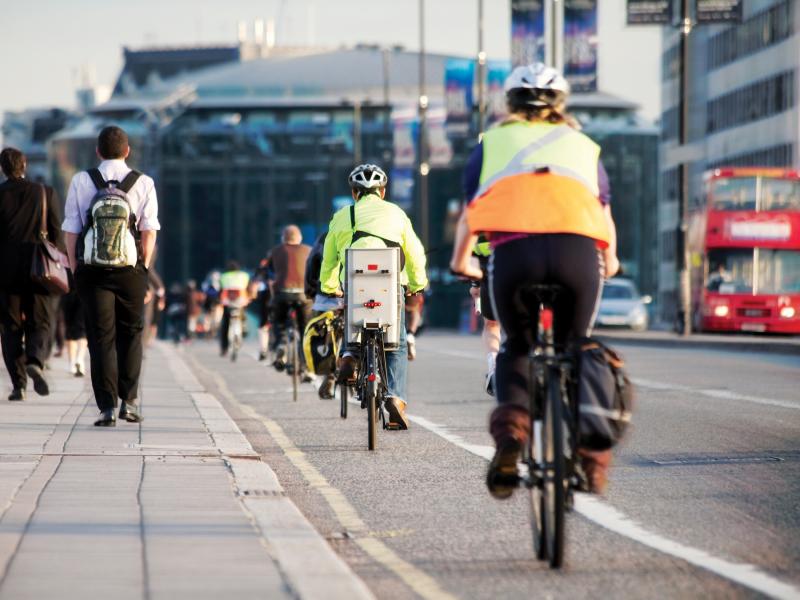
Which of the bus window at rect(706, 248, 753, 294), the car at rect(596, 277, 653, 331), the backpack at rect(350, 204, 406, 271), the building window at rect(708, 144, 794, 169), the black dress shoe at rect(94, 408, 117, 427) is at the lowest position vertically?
the car at rect(596, 277, 653, 331)

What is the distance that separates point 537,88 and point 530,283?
74cm

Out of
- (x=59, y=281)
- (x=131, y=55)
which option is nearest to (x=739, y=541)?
(x=59, y=281)

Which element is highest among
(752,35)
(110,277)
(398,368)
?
(752,35)

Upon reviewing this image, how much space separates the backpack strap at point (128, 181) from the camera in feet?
41.1

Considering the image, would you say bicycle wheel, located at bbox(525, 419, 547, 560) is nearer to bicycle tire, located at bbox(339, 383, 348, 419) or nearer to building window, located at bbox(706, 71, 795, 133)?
bicycle tire, located at bbox(339, 383, 348, 419)

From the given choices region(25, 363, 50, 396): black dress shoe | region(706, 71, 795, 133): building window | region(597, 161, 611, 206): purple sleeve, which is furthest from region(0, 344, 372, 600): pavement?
region(706, 71, 795, 133): building window

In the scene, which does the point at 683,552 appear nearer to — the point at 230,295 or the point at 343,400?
the point at 343,400

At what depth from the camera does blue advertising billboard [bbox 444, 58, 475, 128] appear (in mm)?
61844

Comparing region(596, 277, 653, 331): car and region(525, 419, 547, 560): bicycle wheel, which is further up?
region(525, 419, 547, 560): bicycle wheel

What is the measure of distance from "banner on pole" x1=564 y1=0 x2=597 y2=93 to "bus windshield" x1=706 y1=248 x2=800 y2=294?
191 inches

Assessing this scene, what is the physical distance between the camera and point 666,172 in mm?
108312

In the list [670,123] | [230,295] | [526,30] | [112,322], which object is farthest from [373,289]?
[670,123]

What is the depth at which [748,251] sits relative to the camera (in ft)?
147

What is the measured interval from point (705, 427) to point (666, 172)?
95.6 metres
